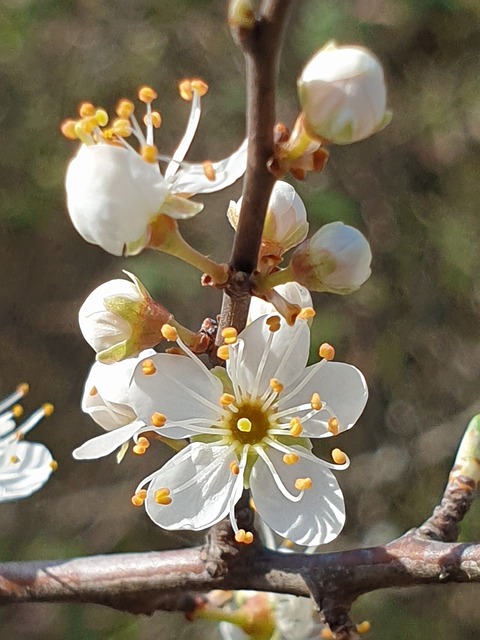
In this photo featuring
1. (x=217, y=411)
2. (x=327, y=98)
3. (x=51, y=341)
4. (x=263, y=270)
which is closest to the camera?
(x=327, y=98)

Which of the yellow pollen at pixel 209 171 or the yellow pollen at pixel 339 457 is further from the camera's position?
the yellow pollen at pixel 339 457

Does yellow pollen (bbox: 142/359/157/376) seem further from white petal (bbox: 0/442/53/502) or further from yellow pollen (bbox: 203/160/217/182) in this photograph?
white petal (bbox: 0/442/53/502)

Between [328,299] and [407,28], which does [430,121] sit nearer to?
[407,28]

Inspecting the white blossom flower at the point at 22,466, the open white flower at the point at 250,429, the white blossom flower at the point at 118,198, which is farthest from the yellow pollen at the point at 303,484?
the white blossom flower at the point at 22,466

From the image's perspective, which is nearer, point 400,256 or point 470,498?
point 470,498

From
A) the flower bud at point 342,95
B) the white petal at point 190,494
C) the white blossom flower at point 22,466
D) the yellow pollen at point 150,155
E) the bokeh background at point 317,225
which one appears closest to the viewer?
the flower bud at point 342,95

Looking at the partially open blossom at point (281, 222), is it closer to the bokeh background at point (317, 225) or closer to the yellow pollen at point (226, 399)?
the yellow pollen at point (226, 399)

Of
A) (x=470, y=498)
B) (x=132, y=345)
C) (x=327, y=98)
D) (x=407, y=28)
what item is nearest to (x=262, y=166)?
(x=327, y=98)

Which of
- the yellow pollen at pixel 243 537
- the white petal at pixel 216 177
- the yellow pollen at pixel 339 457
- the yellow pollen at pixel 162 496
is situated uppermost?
the white petal at pixel 216 177
